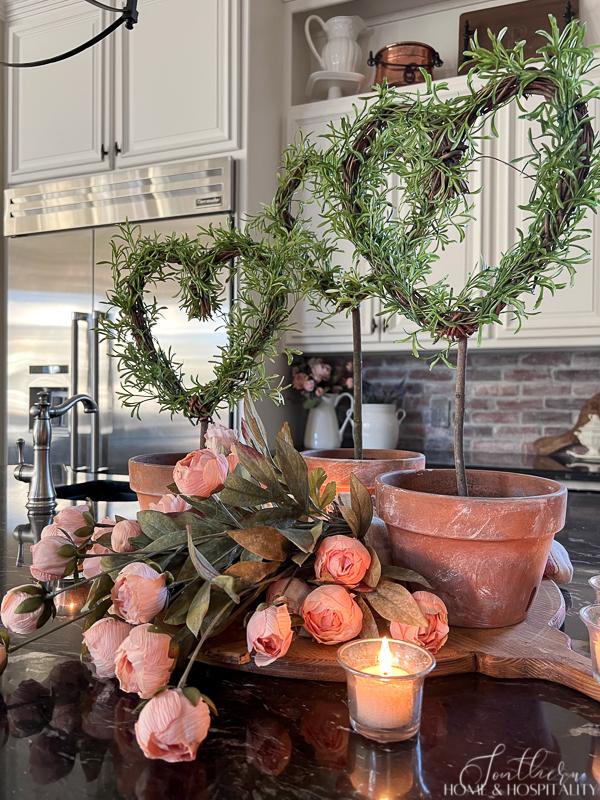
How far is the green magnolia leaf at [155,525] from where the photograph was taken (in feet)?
1.83

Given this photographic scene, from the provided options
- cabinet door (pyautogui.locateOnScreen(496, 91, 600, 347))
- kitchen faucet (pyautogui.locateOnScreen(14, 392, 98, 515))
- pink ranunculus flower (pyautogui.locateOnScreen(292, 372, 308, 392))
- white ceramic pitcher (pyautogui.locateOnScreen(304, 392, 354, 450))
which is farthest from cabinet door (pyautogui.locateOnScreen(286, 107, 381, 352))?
kitchen faucet (pyautogui.locateOnScreen(14, 392, 98, 515))

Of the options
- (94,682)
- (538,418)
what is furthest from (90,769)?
(538,418)

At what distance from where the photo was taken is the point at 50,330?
2.98m

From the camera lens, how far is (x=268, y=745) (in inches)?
17.0

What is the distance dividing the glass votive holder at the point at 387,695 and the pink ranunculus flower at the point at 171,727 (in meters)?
0.11

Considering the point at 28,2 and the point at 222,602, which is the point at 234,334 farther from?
the point at 28,2

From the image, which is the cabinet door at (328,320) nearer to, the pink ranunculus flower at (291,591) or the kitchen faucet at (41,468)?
the kitchen faucet at (41,468)

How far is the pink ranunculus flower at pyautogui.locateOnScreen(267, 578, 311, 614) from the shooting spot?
521 mm

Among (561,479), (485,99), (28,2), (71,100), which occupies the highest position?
(28,2)

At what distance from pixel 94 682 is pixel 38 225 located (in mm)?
2883

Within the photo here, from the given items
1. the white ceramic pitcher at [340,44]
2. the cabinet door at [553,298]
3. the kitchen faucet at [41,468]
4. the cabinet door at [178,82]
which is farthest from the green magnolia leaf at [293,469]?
the white ceramic pitcher at [340,44]

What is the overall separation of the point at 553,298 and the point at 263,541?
2.14m

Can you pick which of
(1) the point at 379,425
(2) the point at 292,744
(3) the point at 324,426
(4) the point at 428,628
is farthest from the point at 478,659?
(3) the point at 324,426

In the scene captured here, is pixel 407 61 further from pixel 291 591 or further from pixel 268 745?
pixel 268 745
